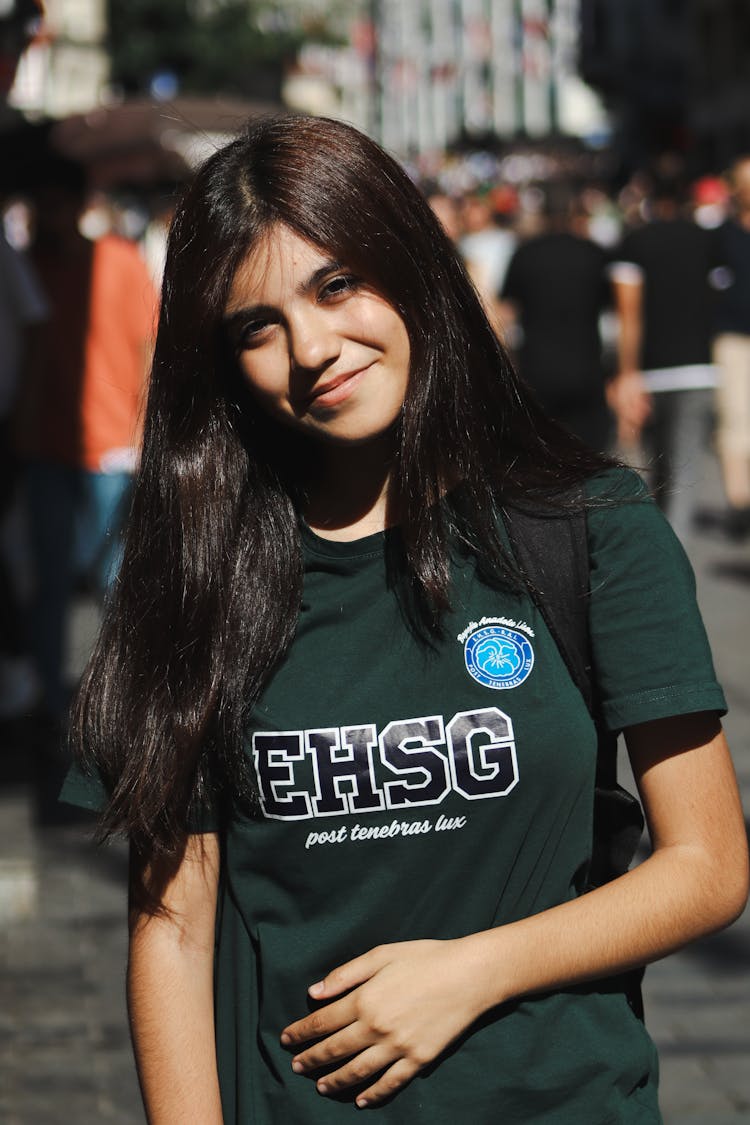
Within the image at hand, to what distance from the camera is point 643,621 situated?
1797mm

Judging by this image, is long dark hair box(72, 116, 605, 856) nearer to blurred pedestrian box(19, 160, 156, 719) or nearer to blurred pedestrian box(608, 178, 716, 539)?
blurred pedestrian box(19, 160, 156, 719)

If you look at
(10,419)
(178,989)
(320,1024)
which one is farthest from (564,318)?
(320,1024)

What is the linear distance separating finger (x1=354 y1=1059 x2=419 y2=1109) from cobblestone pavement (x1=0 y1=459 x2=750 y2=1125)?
2047 mm

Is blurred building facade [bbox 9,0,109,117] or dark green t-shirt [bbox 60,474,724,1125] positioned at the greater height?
blurred building facade [bbox 9,0,109,117]

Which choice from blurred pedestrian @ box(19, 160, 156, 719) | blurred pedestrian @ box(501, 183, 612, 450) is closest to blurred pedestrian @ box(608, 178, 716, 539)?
blurred pedestrian @ box(501, 183, 612, 450)

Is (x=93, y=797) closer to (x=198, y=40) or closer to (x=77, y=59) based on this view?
(x=198, y=40)

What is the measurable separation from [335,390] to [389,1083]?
0.68 m

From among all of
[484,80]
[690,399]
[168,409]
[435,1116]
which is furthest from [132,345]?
[484,80]

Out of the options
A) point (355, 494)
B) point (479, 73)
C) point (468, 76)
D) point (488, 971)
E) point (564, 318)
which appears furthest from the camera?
point (468, 76)

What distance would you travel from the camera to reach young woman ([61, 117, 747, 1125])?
69.9 inches

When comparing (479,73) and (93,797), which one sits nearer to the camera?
(93,797)

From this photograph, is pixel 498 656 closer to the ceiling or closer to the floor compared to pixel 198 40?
closer to the floor

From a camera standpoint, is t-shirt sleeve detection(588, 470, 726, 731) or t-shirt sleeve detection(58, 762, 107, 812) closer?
t-shirt sleeve detection(588, 470, 726, 731)

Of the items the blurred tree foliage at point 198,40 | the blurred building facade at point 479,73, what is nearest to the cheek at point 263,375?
the blurred tree foliage at point 198,40
